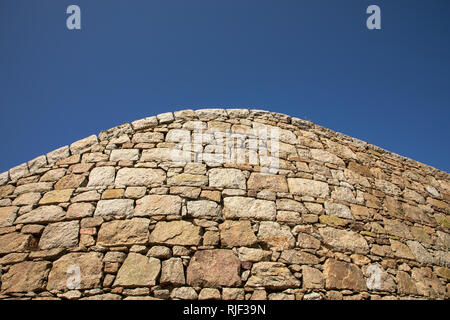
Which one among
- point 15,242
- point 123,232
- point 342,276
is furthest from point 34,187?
point 342,276

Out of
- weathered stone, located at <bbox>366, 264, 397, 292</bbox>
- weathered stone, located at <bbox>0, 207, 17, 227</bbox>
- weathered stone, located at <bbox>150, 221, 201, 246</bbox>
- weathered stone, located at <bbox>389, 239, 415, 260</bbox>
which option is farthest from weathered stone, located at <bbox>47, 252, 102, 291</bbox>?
weathered stone, located at <bbox>389, 239, 415, 260</bbox>

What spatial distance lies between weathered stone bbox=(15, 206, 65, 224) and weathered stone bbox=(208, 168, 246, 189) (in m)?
1.76

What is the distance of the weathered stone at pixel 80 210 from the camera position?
3.34 meters

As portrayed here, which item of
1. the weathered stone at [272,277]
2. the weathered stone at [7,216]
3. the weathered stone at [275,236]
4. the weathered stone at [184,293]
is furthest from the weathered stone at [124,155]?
the weathered stone at [272,277]

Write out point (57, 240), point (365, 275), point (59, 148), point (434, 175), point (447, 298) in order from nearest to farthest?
point (57, 240) < point (365, 275) < point (447, 298) < point (59, 148) < point (434, 175)

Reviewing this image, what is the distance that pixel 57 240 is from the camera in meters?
3.18

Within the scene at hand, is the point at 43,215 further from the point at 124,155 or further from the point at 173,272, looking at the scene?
the point at 173,272

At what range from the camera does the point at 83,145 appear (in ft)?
13.0

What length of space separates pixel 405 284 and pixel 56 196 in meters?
4.31

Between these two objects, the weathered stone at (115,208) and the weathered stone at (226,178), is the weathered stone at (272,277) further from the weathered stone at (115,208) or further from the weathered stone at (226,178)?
the weathered stone at (115,208)

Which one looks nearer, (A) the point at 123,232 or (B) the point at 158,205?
(A) the point at 123,232
